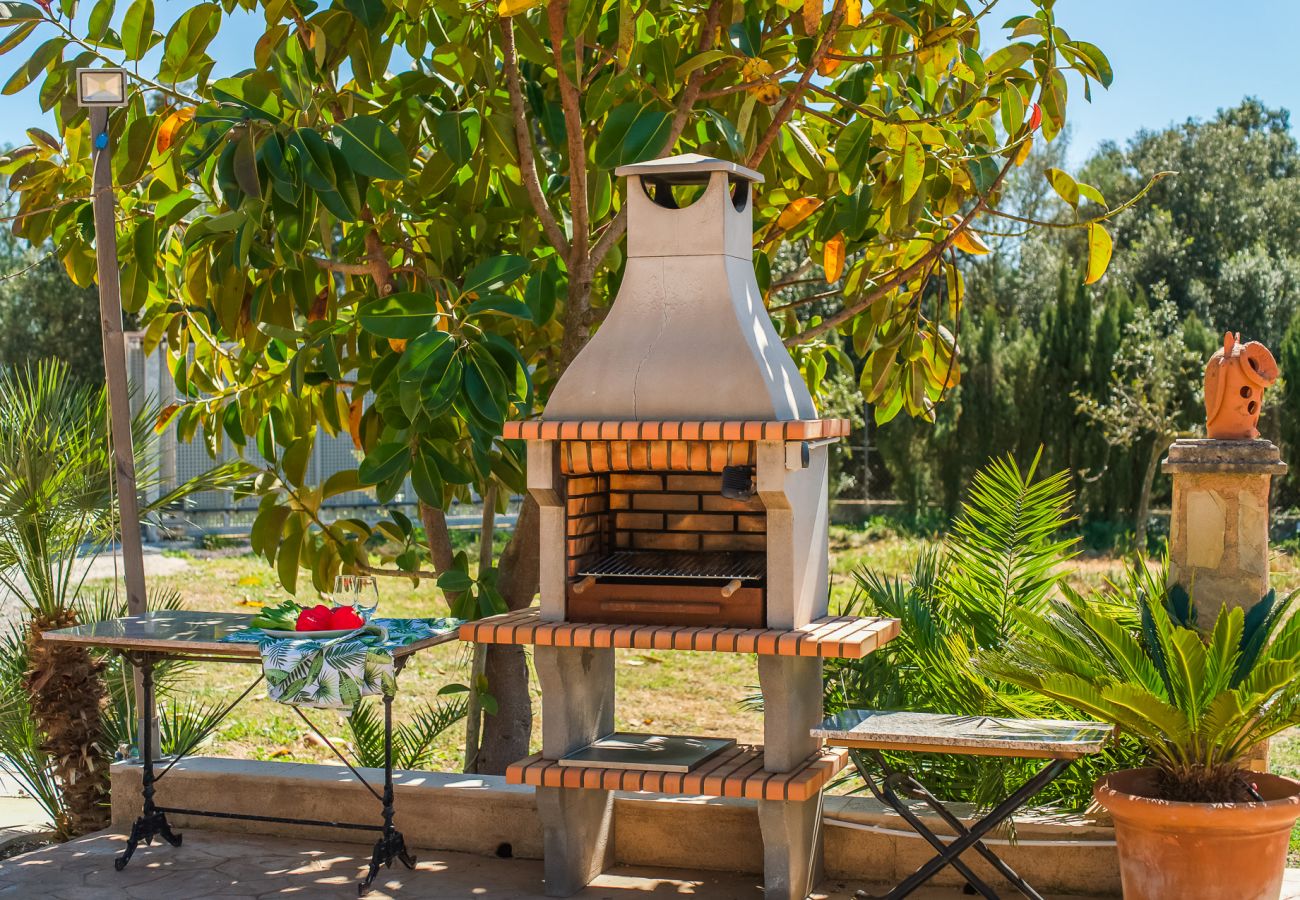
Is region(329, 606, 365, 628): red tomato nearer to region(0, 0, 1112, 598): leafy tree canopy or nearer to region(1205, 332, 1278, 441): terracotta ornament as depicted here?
region(0, 0, 1112, 598): leafy tree canopy

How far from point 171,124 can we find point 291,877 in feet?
8.09

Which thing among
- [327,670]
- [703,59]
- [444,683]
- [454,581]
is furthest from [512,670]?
[444,683]

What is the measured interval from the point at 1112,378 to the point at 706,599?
1341 cm

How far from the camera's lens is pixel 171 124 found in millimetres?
4547

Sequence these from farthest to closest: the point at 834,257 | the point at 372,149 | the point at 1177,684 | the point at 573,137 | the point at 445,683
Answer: the point at 445,683, the point at 834,257, the point at 573,137, the point at 372,149, the point at 1177,684

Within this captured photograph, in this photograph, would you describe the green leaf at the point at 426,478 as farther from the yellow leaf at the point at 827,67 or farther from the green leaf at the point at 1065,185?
the green leaf at the point at 1065,185

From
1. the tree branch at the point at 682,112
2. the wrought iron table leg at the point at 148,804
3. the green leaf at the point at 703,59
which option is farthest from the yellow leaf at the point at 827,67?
the wrought iron table leg at the point at 148,804

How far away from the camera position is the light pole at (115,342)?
15.5 feet

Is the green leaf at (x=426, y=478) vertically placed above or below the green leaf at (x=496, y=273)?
below

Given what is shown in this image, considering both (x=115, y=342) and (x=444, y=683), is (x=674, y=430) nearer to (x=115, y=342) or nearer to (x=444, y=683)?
(x=115, y=342)

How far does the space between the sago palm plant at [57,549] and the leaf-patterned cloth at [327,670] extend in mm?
1228

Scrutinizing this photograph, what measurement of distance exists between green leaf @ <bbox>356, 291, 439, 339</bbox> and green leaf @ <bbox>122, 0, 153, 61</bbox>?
1165 millimetres

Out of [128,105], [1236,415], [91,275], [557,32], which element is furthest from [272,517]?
[1236,415]

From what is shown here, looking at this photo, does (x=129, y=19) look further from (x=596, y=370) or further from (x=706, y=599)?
(x=706, y=599)
